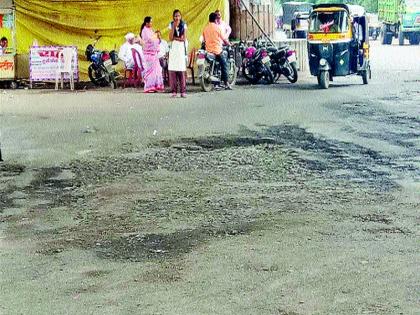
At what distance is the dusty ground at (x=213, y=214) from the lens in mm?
4969

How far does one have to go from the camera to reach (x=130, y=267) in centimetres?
555

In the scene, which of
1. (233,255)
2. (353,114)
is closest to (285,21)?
(353,114)

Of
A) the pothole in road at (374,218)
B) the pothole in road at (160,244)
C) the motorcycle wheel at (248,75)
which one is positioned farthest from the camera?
the motorcycle wheel at (248,75)

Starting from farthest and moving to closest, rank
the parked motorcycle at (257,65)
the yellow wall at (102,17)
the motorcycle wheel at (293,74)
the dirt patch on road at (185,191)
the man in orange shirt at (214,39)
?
the yellow wall at (102,17), the motorcycle wheel at (293,74), the parked motorcycle at (257,65), the man in orange shirt at (214,39), the dirt patch on road at (185,191)

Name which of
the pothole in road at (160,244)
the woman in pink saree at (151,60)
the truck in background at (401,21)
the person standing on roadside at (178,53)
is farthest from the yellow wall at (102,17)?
the truck in background at (401,21)

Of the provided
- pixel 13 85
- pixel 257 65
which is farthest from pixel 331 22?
pixel 13 85

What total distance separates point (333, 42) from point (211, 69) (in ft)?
9.34

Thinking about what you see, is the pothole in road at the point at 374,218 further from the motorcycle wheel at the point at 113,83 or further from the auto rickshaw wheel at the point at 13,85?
the auto rickshaw wheel at the point at 13,85

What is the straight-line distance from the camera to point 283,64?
1986cm

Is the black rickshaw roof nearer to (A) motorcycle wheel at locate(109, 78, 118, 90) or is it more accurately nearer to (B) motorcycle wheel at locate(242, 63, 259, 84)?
(B) motorcycle wheel at locate(242, 63, 259, 84)

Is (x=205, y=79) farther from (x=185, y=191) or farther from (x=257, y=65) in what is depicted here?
(x=185, y=191)

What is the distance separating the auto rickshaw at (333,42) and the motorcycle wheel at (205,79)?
8.01ft

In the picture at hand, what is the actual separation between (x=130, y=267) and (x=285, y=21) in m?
44.8

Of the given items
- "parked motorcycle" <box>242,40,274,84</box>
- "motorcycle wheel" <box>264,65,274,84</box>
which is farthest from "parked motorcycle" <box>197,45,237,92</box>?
"motorcycle wheel" <box>264,65,274,84</box>
